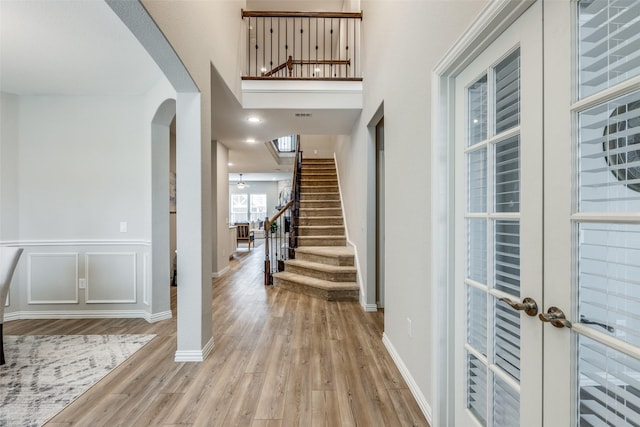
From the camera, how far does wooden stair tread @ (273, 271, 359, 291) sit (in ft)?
13.7

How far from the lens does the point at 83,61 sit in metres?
2.74

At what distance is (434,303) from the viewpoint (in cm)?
165

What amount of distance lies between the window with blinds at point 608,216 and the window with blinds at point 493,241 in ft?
0.87

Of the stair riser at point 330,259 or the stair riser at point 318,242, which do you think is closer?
the stair riser at point 330,259

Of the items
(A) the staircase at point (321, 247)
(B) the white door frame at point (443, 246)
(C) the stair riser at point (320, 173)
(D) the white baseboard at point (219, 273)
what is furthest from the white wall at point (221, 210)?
(B) the white door frame at point (443, 246)

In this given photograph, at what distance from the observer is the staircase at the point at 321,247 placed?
171 inches

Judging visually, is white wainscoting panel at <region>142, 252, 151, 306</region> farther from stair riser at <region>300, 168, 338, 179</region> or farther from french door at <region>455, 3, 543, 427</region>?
stair riser at <region>300, 168, 338, 179</region>

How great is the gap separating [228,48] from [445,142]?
2.74 m

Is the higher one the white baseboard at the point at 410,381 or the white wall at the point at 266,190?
the white wall at the point at 266,190

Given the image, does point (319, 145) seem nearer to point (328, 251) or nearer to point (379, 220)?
point (328, 251)

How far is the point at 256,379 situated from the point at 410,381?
1116 millimetres

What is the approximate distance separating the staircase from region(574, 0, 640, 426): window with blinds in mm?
3382

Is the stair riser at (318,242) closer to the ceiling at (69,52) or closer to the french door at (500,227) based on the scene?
the ceiling at (69,52)

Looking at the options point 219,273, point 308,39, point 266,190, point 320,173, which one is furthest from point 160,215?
point 266,190
